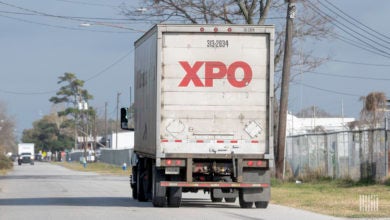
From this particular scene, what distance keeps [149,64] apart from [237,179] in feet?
12.2

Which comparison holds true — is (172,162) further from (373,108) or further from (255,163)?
(373,108)

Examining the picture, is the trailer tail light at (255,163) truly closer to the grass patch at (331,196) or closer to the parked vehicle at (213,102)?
the parked vehicle at (213,102)

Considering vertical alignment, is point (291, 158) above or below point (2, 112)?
below

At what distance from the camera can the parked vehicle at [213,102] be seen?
2088cm

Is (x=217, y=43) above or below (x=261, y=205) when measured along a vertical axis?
above

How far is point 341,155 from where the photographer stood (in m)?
37.0

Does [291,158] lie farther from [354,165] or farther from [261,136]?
[261,136]

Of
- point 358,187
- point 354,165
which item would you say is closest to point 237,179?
point 358,187

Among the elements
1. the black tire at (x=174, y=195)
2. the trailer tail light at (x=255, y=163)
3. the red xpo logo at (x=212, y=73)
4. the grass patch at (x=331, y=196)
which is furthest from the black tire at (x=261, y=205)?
the red xpo logo at (x=212, y=73)

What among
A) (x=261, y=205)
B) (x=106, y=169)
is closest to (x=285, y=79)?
(x=261, y=205)

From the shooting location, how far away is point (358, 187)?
105 feet

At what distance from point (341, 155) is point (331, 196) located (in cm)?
973

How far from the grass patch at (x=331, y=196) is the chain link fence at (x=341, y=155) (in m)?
0.76

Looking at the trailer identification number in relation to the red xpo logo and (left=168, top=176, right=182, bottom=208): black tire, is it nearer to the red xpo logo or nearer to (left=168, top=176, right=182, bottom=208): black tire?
the red xpo logo
